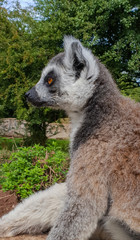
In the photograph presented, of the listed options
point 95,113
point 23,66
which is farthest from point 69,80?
point 23,66

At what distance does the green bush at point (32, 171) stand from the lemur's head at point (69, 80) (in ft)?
4.05

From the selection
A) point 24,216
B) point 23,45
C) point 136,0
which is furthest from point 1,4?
point 24,216

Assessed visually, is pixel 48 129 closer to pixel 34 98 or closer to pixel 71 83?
pixel 34 98

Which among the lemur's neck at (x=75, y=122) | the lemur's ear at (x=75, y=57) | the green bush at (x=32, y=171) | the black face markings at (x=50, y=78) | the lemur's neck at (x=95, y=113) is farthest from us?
the green bush at (x=32, y=171)

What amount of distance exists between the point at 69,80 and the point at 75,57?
0.28 m

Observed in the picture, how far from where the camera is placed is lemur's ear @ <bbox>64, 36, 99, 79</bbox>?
8.75ft

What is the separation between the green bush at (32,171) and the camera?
3791 mm

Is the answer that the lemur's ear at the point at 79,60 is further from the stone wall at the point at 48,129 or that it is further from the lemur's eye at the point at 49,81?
the stone wall at the point at 48,129

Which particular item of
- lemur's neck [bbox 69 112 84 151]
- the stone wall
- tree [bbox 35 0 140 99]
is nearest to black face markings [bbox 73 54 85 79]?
lemur's neck [bbox 69 112 84 151]

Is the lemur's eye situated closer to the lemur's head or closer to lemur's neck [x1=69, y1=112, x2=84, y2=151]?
the lemur's head

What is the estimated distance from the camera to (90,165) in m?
2.21

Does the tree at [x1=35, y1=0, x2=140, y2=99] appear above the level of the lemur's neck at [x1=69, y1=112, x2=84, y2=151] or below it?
above

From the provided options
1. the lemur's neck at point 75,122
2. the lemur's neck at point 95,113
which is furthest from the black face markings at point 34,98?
the lemur's neck at point 95,113

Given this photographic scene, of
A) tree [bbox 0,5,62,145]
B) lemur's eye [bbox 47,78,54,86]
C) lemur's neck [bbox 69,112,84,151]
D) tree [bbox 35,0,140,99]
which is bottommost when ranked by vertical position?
lemur's neck [bbox 69,112,84,151]
